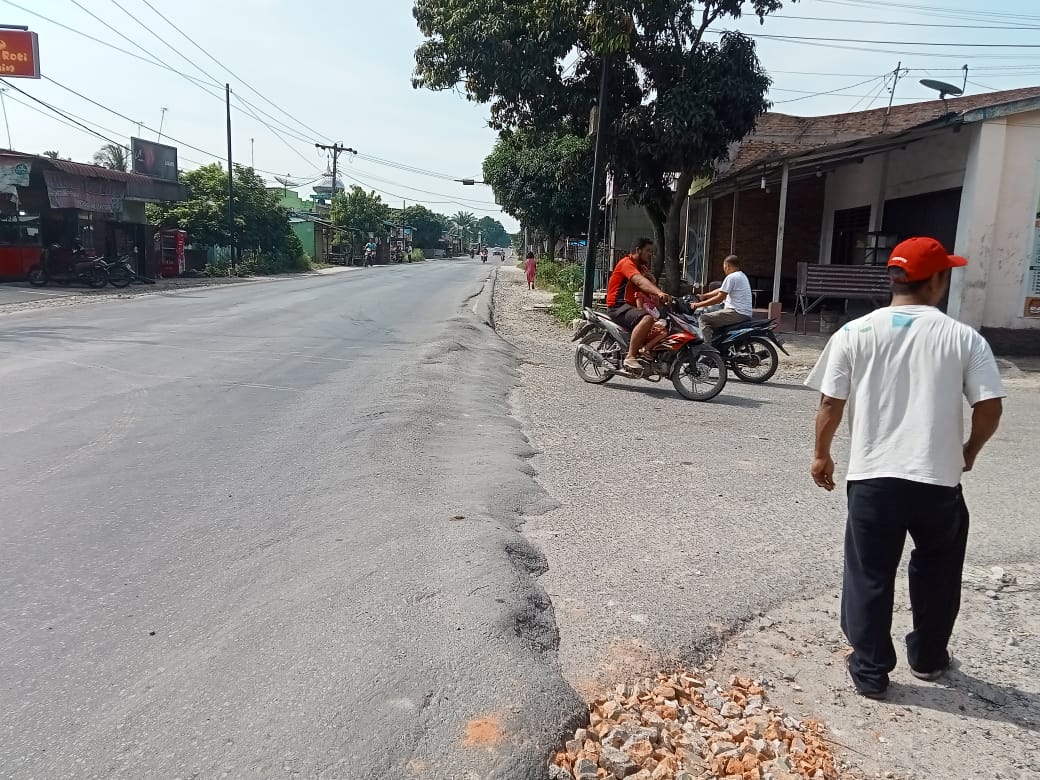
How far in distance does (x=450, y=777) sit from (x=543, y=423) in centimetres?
551

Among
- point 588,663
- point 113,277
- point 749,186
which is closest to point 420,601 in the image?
point 588,663

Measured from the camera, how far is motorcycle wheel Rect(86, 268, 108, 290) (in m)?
24.4

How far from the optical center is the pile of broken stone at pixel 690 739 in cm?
252

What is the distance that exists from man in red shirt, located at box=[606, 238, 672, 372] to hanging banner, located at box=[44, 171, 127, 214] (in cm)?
2159

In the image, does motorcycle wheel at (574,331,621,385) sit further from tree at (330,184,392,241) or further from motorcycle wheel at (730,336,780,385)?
tree at (330,184,392,241)

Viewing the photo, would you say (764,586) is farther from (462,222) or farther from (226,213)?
(462,222)

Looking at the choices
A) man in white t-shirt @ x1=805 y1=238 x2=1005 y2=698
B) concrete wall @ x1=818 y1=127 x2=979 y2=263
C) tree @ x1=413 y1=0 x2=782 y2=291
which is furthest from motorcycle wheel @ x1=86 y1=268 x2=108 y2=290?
man in white t-shirt @ x1=805 y1=238 x2=1005 y2=698

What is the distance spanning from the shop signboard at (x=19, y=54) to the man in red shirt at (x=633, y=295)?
21.7m

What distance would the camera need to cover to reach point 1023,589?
4.06 metres

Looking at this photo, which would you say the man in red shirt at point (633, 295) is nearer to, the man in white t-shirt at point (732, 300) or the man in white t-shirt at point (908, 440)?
the man in white t-shirt at point (732, 300)

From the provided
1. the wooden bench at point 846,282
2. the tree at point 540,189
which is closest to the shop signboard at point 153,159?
the tree at point 540,189

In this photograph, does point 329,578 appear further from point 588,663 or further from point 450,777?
point 450,777

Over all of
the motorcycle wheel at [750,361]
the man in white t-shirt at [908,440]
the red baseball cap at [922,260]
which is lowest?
the motorcycle wheel at [750,361]

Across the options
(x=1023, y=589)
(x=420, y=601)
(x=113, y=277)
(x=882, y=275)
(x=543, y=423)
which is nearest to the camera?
(x=420, y=601)
